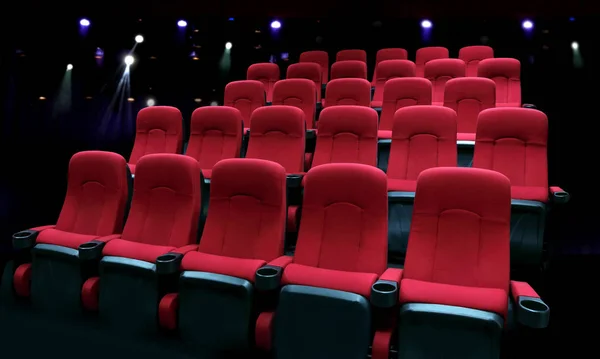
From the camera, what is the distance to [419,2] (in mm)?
1610

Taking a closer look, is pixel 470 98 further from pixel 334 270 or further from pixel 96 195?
pixel 96 195

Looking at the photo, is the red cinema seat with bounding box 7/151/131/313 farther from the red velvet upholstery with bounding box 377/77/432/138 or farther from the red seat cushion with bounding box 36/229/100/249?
the red velvet upholstery with bounding box 377/77/432/138

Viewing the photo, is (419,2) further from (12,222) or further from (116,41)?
(12,222)

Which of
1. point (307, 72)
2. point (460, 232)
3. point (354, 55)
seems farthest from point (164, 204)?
point (354, 55)

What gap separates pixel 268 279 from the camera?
1.42 ft

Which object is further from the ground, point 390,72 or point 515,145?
point 390,72

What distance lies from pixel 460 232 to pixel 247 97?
0.70 m

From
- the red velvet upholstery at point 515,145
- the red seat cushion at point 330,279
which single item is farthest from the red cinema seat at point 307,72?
the red seat cushion at point 330,279

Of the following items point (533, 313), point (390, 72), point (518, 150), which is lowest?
point (533, 313)

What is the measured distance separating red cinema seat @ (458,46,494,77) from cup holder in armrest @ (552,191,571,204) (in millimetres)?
866

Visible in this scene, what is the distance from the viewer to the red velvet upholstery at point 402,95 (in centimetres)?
93

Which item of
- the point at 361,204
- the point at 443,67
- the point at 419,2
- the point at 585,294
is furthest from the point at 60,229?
the point at 419,2

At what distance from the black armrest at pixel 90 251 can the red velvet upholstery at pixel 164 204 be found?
0.04 ft

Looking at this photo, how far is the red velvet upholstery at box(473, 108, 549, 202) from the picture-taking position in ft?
2.10
